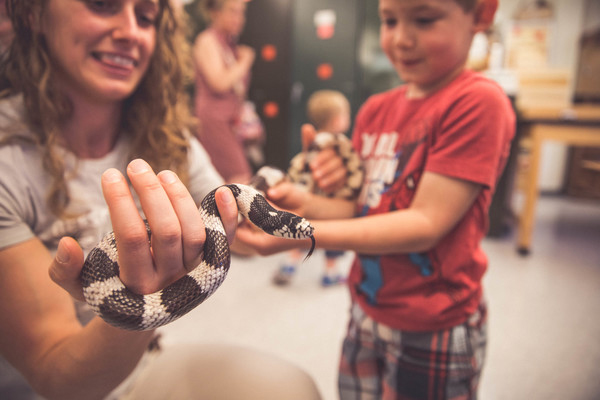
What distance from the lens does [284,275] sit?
9.23 feet

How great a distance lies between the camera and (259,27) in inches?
197

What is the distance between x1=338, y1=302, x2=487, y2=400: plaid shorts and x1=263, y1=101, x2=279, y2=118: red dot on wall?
451cm

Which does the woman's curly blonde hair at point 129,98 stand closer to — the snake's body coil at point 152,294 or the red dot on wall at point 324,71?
the snake's body coil at point 152,294

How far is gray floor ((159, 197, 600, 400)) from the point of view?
182cm

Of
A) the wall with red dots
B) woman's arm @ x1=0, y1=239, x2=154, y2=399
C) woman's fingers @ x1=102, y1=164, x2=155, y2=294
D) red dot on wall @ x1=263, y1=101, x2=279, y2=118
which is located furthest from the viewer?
red dot on wall @ x1=263, y1=101, x2=279, y2=118

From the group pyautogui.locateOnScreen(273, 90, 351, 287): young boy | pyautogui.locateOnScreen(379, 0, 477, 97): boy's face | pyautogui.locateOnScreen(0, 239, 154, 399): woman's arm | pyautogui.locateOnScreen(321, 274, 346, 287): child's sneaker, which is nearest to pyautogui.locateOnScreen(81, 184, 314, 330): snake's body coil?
pyautogui.locateOnScreen(0, 239, 154, 399): woman's arm

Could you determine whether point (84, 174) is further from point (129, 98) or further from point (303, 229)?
point (303, 229)

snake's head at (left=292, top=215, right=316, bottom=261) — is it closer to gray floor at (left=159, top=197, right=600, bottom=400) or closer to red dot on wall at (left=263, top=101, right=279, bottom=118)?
gray floor at (left=159, top=197, right=600, bottom=400)

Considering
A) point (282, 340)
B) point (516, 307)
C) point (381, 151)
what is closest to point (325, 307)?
point (282, 340)

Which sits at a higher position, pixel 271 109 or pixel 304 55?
pixel 304 55

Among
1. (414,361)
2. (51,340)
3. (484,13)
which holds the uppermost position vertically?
(484,13)

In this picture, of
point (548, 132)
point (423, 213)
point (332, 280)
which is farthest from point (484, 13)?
point (548, 132)

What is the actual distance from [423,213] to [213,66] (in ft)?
7.46

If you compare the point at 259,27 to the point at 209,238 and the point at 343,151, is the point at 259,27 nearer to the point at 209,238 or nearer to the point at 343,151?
the point at 343,151
